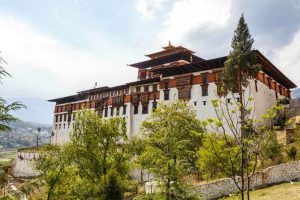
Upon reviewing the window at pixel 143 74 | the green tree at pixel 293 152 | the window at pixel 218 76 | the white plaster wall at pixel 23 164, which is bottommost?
the white plaster wall at pixel 23 164

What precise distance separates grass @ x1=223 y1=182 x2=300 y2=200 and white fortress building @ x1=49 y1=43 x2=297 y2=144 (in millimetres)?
17134

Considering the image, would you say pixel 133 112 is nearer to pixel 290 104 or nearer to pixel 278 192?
pixel 290 104

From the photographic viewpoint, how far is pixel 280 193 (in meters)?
23.1

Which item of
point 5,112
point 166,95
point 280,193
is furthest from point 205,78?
point 5,112

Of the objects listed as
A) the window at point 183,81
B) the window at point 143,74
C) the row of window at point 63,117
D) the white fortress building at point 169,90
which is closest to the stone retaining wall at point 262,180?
the white fortress building at point 169,90

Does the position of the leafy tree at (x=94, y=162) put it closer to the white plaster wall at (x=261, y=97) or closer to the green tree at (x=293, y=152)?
the green tree at (x=293, y=152)

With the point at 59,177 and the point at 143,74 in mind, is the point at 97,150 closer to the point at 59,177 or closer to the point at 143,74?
the point at 59,177

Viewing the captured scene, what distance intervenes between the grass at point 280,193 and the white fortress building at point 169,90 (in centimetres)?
1713

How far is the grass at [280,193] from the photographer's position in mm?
21748

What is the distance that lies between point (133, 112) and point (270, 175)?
4007 cm

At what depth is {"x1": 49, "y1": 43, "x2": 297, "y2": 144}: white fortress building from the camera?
50875mm

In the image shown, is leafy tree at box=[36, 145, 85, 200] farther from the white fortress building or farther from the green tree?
the white fortress building

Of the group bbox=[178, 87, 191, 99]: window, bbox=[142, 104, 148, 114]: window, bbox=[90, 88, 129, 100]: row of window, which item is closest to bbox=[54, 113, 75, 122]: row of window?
bbox=[90, 88, 129, 100]: row of window

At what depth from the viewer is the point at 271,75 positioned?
56906 millimetres
